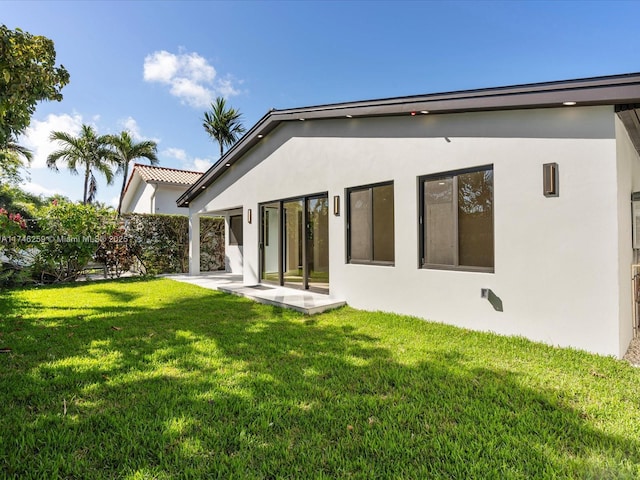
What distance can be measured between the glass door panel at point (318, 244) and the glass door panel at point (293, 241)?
267mm

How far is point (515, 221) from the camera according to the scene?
525cm

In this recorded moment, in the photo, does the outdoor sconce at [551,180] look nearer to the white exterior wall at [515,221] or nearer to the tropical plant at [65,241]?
the white exterior wall at [515,221]

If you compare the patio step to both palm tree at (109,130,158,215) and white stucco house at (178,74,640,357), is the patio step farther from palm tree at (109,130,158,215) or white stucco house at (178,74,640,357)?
palm tree at (109,130,158,215)

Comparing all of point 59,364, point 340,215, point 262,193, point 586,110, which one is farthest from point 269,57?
point 59,364

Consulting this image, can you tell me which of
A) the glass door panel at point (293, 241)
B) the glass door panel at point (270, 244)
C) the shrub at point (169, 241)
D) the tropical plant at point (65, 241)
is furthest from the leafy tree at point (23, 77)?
the shrub at point (169, 241)

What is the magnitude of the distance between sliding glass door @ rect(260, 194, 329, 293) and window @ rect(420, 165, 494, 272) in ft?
9.45

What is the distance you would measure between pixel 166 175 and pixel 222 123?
7324mm

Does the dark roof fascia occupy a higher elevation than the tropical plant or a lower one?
higher

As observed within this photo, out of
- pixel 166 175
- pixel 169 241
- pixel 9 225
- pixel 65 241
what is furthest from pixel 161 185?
pixel 9 225

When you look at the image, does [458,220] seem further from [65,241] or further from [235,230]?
[65,241]

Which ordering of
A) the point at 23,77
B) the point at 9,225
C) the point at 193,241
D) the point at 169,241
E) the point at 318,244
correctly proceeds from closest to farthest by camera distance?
the point at 23,77
the point at 318,244
the point at 9,225
the point at 193,241
the point at 169,241

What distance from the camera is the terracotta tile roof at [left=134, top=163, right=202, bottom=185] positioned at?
20.2m

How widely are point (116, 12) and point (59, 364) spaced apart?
32.4ft

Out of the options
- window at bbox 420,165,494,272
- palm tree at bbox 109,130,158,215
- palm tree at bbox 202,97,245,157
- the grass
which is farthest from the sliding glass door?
palm tree at bbox 109,130,158,215
